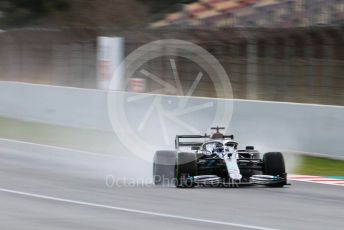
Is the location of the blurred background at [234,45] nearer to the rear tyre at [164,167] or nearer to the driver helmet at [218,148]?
the driver helmet at [218,148]

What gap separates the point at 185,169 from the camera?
1164 cm

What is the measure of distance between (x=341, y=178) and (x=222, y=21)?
51.3 ft

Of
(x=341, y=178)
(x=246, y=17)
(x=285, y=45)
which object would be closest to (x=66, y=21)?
(x=246, y=17)

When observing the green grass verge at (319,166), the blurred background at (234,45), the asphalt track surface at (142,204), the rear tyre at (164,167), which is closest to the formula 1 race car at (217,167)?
the rear tyre at (164,167)

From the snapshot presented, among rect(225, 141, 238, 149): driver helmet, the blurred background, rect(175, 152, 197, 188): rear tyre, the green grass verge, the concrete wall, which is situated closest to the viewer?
rect(175, 152, 197, 188): rear tyre

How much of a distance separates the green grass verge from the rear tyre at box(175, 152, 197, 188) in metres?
3.54

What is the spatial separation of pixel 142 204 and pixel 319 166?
598cm

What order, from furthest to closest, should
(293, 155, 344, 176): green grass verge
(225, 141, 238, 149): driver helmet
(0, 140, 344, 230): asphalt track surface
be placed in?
(293, 155, 344, 176): green grass verge → (225, 141, 238, 149): driver helmet → (0, 140, 344, 230): asphalt track surface

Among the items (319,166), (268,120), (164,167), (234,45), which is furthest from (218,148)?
(234,45)

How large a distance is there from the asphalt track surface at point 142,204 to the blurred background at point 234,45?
20.7 ft

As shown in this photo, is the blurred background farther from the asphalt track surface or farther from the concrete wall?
the asphalt track surface

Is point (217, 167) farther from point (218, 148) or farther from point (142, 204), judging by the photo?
point (142, 204)

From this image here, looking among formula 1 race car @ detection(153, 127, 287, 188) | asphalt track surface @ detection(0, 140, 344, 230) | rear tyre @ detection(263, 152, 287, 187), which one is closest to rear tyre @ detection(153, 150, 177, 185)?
formula 1 race car @ detection(153, 127, 287, 188)

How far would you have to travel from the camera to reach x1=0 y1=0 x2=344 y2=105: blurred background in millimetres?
19438
